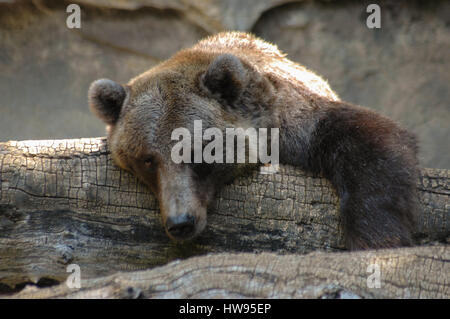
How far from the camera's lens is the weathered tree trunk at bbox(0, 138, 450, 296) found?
373 centimetres

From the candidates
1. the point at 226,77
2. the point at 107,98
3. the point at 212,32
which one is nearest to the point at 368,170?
the point at 226,77

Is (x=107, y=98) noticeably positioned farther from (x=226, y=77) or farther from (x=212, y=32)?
(x=212, y=32)

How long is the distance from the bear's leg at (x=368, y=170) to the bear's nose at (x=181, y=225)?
3.66 feet

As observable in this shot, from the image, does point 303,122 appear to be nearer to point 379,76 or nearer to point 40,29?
point 379,76

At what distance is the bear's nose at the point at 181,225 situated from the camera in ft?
11.6

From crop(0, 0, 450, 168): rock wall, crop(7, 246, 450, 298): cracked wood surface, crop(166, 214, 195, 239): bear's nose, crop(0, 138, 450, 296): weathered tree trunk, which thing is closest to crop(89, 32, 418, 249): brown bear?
crop(166, 214, 195, 239): bear's nose

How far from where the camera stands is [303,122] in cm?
451

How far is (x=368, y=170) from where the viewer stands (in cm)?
411

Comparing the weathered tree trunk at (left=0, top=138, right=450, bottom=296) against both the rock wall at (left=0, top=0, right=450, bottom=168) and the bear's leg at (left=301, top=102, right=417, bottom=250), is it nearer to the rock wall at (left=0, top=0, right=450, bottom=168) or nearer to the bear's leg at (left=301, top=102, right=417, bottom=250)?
the bear's leg at (left=301, top=102, right=417, bottom=250)

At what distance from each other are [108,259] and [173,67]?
1.56 meters


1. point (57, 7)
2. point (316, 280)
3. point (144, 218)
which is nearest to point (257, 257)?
point (316, 280)

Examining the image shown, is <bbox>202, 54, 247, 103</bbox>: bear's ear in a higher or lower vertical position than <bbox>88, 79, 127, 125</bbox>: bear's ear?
higher

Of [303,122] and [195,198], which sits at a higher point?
[303,122]
